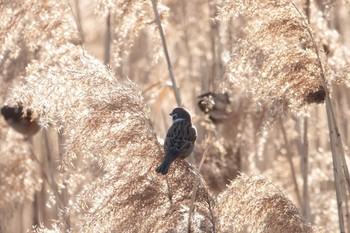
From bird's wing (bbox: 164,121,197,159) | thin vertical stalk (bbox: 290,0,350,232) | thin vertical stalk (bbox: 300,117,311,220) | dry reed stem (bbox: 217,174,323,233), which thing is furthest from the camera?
thin vertical stalk (bbox: 300,117,311,220)

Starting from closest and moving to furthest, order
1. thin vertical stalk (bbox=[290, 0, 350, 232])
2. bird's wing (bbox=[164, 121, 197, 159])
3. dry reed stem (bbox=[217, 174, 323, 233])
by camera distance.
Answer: dry reed stem (bbox=[217, 174, 323, 233]), thin vertical stalk (bbox=[290, 0, 350, 232]), bird's wing (bbox=[164, 121, 197, 159])

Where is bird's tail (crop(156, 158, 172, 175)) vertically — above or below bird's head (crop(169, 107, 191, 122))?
below

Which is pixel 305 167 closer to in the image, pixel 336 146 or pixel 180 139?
pixel 180 139

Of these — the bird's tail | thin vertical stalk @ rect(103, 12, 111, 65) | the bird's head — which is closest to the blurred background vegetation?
thin vertical stalk @ rect(103, 12, 111, 65)

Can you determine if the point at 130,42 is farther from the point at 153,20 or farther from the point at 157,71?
the point at 157,71

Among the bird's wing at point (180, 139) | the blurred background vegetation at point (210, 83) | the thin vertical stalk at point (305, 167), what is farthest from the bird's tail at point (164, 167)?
the thin vertical stalk at point (305, 167)

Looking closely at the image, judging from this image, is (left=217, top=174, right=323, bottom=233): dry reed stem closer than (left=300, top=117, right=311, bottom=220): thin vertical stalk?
Yes

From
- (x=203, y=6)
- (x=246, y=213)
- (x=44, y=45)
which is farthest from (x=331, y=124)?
(x=203, y=6)

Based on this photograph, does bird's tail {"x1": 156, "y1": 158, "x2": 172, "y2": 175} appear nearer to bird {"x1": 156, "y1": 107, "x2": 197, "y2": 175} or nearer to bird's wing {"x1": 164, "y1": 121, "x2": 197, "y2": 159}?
bird {"x1": 156, "y1": 107, "x2": 197, "y2": 175}
